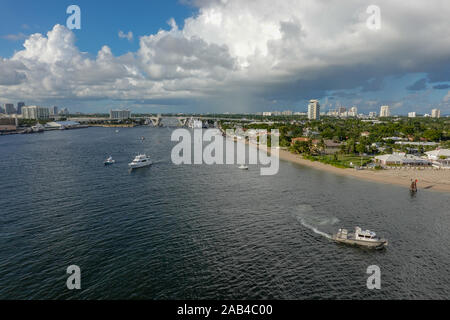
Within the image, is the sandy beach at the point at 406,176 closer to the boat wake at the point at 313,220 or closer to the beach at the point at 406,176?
the beach at the point at 406,176

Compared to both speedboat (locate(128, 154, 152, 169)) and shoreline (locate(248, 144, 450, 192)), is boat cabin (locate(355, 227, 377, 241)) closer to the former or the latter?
shoreline (locate(248, 144, 450, 192))

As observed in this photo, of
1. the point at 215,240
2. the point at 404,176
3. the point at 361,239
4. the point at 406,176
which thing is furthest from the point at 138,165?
the point at 406,176

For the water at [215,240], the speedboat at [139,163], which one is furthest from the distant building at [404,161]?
the speedboat at [139,163]

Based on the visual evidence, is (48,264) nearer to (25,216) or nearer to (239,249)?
(25,216)

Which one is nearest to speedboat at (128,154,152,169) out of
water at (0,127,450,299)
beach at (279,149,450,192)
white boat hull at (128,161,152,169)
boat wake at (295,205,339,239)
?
white boat hull at (128,161,152,169)

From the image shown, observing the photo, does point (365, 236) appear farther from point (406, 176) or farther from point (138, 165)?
point (138, 165)

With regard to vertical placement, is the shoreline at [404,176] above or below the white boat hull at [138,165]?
below
